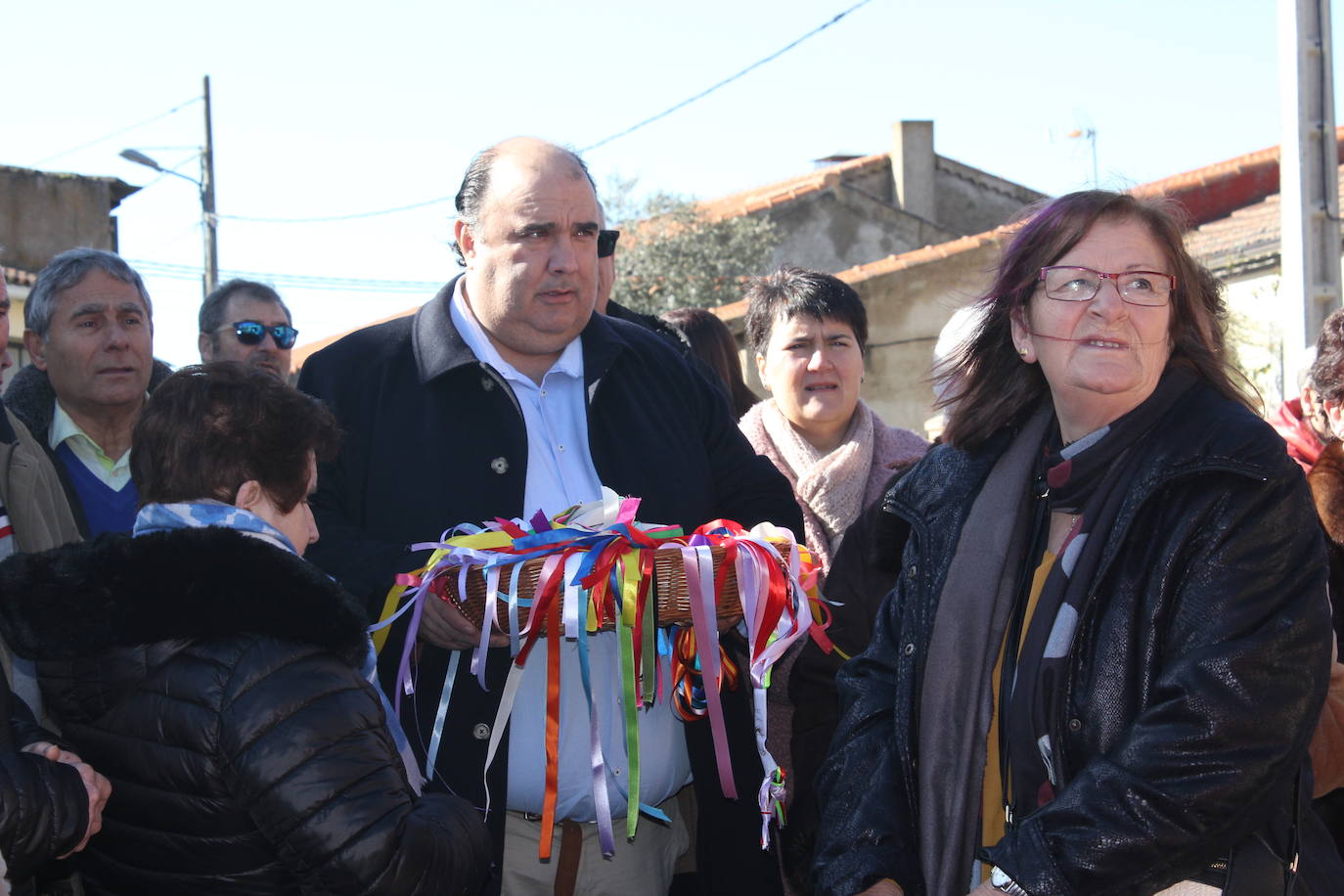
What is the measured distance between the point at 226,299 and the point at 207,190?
1822 centimetres

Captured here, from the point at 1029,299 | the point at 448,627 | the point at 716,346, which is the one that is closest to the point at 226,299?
the point at 716,346

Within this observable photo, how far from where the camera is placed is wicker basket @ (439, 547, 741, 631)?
9.76 ft

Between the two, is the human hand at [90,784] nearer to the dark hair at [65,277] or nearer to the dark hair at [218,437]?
the dark hair at [218,437]

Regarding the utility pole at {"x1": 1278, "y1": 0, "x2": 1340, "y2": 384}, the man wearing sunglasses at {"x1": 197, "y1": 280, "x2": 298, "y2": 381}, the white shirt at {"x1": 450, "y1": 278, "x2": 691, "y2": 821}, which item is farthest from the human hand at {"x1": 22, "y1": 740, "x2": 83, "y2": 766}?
the utility pole at {"x1": 1278, "y1": 0, "x2": 1340, "y2": 384}

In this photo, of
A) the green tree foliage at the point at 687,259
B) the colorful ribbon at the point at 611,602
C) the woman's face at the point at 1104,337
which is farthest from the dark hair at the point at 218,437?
the green tree foliage at the point at 687,259

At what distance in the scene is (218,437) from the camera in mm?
2611

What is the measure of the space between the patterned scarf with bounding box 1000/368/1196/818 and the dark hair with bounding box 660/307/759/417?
294cm

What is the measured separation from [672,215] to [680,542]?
654 inches

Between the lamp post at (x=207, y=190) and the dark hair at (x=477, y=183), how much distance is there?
1770 centimetres

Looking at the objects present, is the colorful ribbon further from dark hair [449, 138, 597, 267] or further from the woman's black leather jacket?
dark hair [449, 138, 597, 267]

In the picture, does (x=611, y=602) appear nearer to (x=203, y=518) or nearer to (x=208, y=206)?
(x=203, y=518)

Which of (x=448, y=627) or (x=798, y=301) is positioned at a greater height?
(x=798, y=301)

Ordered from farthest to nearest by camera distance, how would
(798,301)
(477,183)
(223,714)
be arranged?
(798,301) < (477,183) < (223,714)

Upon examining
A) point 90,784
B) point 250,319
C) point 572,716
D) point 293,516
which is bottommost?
point 572,716
